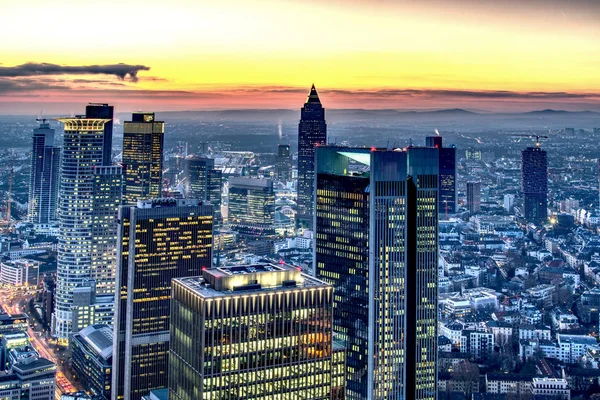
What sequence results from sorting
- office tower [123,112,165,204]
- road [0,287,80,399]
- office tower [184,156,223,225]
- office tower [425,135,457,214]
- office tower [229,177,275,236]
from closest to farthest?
road [0,287,80,399] < office tower [123,112,165,204] < office tower [425,135,457,214] < office tower [184,156,223,225] < office tower [229,177,275,236]

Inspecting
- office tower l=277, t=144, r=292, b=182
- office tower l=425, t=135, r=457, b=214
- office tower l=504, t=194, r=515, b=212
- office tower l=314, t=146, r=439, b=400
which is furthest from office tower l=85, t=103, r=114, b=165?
office tower l=504, t=194, r=515, b=212

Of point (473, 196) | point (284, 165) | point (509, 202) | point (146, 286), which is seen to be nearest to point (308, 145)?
point (284, 165)

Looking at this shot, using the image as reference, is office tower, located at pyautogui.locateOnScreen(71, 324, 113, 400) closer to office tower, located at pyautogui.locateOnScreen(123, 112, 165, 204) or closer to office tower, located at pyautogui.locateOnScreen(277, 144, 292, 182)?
office tower, located at pyautogui.locateOnScreen(123, 112, 165, 204)

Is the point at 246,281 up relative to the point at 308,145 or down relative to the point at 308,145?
down

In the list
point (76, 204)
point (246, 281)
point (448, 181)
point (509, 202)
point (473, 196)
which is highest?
point (448, 181)

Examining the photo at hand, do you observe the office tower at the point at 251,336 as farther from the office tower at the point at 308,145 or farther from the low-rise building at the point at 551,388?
the office tower at the point at 308,145

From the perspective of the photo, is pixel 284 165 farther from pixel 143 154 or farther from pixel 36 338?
pixel 36 338

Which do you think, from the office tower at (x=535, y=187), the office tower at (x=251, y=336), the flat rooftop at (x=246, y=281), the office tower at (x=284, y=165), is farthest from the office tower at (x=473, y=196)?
the office tower at (x=251, y=336)
